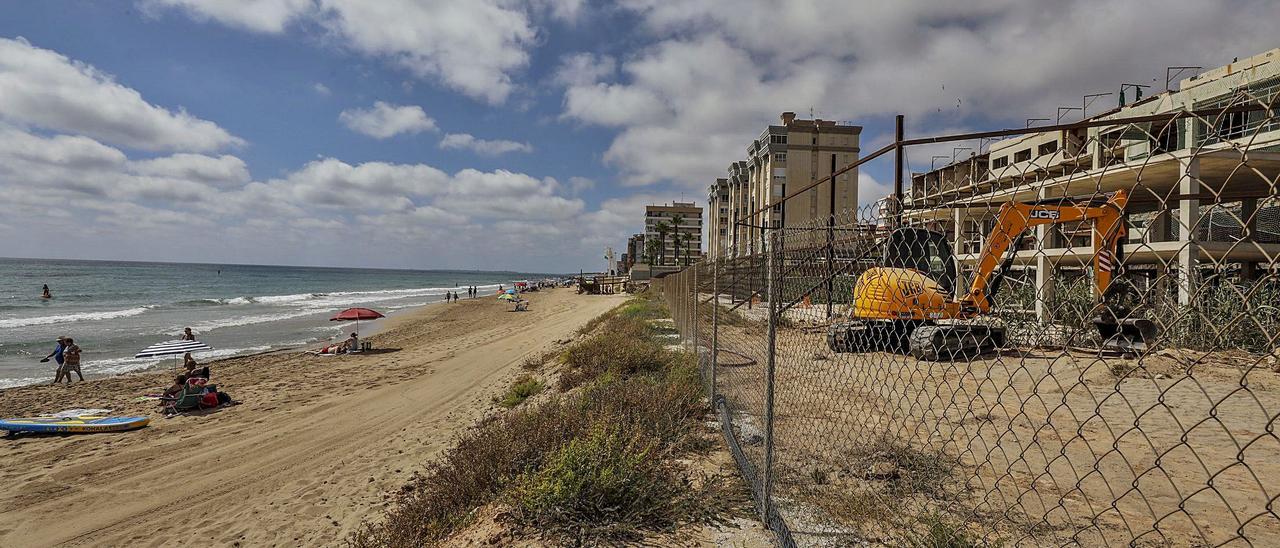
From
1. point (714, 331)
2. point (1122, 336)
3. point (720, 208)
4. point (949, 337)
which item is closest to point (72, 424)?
point (714, 331)

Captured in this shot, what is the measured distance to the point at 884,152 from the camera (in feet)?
16.0

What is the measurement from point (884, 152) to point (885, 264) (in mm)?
1636

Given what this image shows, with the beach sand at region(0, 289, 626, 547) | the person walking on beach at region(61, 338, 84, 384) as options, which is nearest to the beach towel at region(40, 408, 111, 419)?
the beach sand at region(0, 289, 626, 547)

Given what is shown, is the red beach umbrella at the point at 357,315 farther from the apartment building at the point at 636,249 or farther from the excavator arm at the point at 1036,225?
the apartment building at the point at 636,249

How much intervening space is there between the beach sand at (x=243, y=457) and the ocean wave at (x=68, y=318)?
2146cm

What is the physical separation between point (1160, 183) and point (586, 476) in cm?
1486

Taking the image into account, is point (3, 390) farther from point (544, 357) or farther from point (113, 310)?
point (113, 310)

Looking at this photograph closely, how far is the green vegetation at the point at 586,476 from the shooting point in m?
4.17

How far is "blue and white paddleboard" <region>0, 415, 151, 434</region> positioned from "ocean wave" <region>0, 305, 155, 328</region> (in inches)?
1044

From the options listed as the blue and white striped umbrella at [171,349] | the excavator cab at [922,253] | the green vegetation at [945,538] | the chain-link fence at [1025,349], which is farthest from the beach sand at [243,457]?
the excavator cab at [922,253]

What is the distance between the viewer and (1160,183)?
508 inches

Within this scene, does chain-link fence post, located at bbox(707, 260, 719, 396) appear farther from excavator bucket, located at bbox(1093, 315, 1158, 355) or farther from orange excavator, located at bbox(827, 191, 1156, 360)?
excavator bucket, located at bbox(1093, 315, 1158, 355)

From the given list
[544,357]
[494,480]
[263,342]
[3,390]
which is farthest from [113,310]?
[494,480]

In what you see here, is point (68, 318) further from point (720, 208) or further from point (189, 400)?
point (720, 208)
